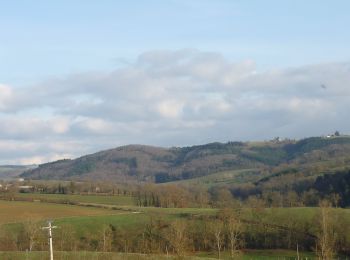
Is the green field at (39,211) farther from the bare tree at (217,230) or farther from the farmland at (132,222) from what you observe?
the bare tree at (217,230)

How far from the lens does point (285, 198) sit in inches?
6983

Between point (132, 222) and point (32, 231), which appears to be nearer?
point (32, 231)

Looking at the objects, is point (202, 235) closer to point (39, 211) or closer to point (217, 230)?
point (217, 230)

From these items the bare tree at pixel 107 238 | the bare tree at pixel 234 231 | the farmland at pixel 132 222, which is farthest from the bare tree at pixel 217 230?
the bare tree at pixel 107 238

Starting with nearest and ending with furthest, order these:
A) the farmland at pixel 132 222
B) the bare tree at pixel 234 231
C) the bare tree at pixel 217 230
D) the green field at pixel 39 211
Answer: the bare tree at pixel 234 231
the bare tree at pixel 217 230
the farmland at pixel 132 222
the green field at pixel 39 211

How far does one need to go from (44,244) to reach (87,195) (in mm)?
72510

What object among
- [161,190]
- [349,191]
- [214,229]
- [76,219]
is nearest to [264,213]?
[214,229]

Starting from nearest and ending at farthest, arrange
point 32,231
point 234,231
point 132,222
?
point 32,231 → point 234,231 → point 132,222

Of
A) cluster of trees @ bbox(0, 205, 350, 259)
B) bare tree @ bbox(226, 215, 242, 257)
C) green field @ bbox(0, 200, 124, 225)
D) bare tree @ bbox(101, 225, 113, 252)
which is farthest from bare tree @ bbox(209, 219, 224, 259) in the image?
green field @ bbox(0, 200, 124, 225)

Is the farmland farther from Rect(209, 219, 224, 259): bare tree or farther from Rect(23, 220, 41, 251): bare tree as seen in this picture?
Rect(209, 219, 224, 259): bare tree

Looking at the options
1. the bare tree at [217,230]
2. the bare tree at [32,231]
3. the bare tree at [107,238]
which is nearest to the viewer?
the bare tree at [32,231]

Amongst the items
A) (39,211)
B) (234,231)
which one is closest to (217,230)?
(234,231)

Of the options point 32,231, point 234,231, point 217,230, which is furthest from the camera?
point 234,231

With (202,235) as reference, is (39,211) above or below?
above
